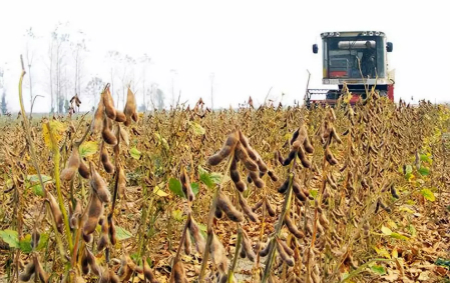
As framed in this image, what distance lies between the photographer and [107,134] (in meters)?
1.20

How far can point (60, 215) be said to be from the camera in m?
1.27

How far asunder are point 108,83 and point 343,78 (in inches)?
669

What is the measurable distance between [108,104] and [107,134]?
8 centimetres

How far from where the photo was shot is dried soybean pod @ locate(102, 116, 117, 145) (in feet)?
3.94

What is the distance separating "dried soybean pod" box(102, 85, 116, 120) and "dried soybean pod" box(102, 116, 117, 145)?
0.08ft

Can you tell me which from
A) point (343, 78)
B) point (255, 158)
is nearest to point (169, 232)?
point (255, 158)

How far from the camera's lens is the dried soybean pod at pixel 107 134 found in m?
1.20

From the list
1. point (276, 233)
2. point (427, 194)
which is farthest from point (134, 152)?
point (427, 194)

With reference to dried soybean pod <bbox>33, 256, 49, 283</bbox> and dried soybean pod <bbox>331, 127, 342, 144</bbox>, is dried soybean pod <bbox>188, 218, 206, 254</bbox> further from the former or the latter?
dried soybean pod <bbox>331, 127, 342, 144</bbox>

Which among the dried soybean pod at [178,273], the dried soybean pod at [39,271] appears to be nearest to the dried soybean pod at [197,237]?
the dried soybean pod at [178,273]

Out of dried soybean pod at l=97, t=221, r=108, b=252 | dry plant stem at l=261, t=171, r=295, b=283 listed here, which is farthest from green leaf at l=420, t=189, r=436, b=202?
dried soybean pod at l=97, t=221, r=108, b=252

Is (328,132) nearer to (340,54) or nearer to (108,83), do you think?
(108,83)

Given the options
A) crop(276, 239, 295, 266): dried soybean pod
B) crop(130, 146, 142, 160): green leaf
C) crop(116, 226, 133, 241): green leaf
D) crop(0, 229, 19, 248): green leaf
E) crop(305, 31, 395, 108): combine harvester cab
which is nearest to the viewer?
crop(276, 239, 295, 266): dried soybean pod

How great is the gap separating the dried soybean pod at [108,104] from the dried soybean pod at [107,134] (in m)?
0.03
